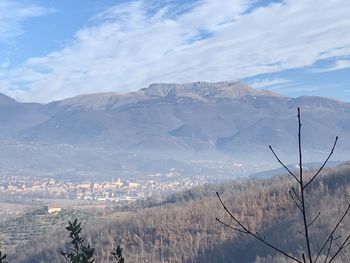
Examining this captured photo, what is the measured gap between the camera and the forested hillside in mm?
64750

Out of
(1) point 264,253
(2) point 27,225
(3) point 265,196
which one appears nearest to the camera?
(1) point 264,253

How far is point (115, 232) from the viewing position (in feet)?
251

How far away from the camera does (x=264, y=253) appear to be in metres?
61.9

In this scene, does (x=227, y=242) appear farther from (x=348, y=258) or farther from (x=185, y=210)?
(x=348, y=258)

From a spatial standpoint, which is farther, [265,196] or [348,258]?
[265,196]

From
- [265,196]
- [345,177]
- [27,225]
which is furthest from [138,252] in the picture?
[27,225]

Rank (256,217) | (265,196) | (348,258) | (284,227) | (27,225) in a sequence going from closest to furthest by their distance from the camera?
(348,258) < (284,227) < (256,217) < (265,196) < (27,225)

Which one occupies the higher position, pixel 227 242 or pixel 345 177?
pixel 345 177

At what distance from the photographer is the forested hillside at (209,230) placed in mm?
64750

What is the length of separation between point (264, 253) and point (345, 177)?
22320mm

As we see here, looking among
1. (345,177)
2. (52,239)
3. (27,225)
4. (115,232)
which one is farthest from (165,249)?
(27,225)

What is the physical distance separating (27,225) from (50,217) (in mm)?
5465

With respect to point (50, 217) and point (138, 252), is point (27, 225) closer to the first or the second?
point (50, 217)

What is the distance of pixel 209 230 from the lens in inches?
2872
